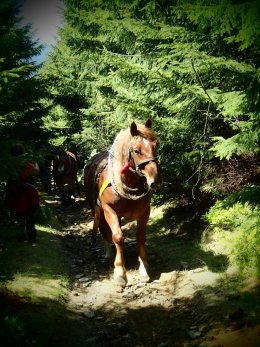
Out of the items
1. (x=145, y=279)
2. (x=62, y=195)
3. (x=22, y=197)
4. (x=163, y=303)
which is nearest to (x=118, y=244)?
(x=145, y=279)

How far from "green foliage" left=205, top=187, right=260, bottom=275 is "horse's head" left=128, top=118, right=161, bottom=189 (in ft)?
3.90

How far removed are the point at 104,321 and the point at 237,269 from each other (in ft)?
8.19

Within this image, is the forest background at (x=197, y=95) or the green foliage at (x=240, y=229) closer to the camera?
the forest background at (x=197, y=95)

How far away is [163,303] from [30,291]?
7.28ft

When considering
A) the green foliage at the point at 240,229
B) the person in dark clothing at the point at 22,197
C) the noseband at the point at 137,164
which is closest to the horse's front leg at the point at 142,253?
the noseband at the point at 137,164

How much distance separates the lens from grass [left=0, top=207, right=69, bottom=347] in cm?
397

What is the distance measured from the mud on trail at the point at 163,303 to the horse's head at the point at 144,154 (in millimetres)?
1966

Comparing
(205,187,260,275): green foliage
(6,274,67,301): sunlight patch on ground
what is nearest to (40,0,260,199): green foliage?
(205,187,260,275): green foliage

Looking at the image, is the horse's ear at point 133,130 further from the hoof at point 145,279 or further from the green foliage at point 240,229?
the hoof at point 145,279

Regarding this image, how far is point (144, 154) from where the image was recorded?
5.79 metres

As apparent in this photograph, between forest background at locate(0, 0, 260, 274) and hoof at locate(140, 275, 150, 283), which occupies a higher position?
forest background at locate(0, 0, 260, 274)

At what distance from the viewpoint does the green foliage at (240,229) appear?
15.9 ft

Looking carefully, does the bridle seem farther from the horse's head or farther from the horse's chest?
the horse's chest

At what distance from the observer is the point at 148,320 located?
16.4ft
